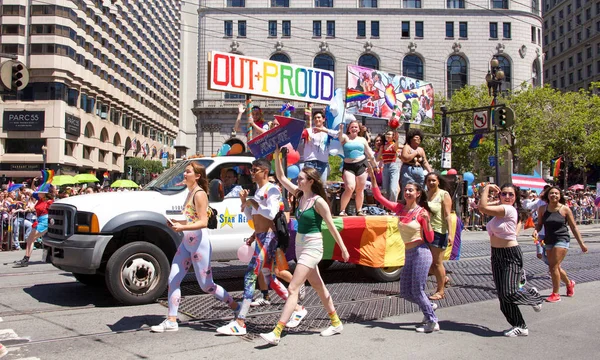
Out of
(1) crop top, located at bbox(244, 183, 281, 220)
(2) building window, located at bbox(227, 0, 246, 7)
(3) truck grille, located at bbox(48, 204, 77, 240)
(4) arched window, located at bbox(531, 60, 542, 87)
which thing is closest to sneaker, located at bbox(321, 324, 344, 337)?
(1) crop top, located at bbox(244, 183, 281, 220)

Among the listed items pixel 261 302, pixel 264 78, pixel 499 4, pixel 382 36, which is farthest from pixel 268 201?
pixel 499 4

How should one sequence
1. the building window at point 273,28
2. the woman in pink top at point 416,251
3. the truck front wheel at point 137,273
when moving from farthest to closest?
the building window at point 273,28
the truck front wheel at point 137,273
the woman in pink top at point 416,251

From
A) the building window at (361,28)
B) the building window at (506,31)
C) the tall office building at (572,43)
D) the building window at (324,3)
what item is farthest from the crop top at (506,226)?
the tall office building at (572,43)

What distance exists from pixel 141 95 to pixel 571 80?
64.0m

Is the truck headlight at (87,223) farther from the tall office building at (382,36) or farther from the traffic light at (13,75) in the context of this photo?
the tall office building at (382,36)

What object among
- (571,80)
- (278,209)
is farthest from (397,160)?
(571,80)

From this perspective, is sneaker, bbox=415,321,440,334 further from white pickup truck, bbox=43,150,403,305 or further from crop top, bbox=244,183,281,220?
white pickup truck, bbox=43,150,403,305

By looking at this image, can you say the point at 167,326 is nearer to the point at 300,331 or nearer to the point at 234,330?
the point at 234,330

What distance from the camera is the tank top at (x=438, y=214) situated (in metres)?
7.88

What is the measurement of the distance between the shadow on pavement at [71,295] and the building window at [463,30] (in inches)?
2403

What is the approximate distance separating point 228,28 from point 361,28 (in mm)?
15512

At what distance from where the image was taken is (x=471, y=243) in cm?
1720

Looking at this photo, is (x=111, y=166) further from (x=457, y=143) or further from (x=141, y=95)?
(x=457, y=143)

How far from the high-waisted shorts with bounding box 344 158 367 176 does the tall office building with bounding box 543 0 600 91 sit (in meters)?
74.7
